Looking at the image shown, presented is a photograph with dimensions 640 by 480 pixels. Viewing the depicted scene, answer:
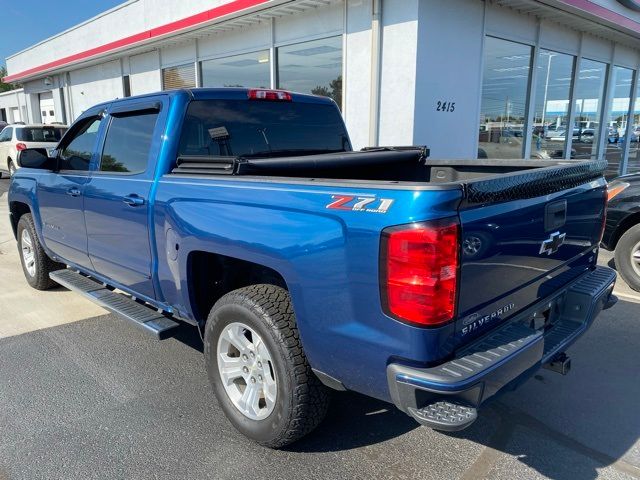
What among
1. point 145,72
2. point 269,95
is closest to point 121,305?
point 269,95

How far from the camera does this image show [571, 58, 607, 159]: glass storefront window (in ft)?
43.7

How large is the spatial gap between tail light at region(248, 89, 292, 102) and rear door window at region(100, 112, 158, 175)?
0.74 m

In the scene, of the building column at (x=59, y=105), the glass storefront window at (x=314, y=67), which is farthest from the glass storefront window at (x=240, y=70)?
the building column at (x=59, y=105)

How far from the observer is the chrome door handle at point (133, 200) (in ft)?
11.1

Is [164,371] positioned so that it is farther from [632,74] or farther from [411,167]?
[632,74]

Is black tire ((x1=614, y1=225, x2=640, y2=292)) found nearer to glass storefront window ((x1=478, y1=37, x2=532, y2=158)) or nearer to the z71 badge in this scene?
the z71 badge

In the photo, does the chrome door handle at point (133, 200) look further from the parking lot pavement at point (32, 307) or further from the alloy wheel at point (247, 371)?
the parking lot pavement at point (32, 307)

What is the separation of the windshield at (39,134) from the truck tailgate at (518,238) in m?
15.3

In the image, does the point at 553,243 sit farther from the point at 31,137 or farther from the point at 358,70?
the point at 31,137

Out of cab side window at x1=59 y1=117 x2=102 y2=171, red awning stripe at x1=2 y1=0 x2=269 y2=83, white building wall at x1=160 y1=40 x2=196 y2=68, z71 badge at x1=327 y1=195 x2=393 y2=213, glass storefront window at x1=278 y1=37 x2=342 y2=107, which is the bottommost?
z71 badge at x1=327 y1=195 x2=393 y2=213

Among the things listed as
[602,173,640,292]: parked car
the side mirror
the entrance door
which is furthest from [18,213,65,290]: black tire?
the entrance door

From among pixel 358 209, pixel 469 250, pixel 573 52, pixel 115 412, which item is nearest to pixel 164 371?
pixel 115 412

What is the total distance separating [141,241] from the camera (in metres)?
3.47

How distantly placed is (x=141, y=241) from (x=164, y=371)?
39.3 inches
